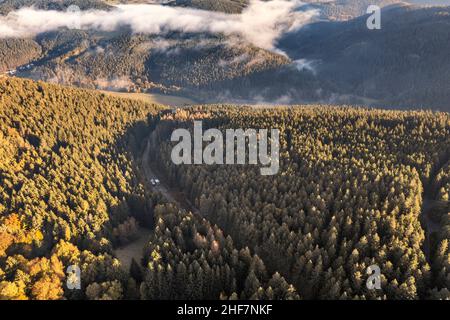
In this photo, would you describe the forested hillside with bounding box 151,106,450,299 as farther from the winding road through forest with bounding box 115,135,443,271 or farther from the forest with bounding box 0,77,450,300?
the winding road through forest with bounding box 115,135,443,271

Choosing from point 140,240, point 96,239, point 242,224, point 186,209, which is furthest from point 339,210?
point 96,239

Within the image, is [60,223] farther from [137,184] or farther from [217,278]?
[217,278]

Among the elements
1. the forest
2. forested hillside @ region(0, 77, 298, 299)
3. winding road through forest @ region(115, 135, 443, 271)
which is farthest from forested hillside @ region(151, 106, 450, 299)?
forested hillside @ region(0, 77, 298, 299)

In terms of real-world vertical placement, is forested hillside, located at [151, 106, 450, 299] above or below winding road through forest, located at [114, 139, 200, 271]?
above

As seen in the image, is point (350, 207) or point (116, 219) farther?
point (116, 219)

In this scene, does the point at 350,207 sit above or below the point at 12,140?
below
